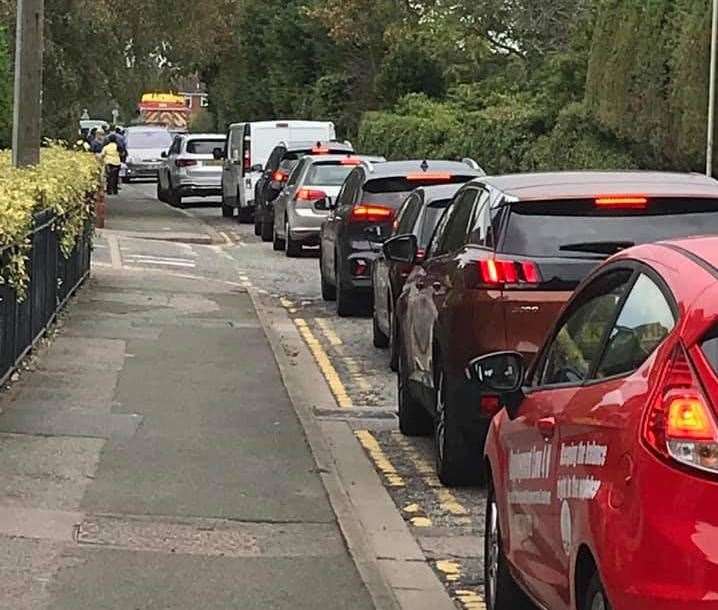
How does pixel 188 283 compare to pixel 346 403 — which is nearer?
pixel 346 403

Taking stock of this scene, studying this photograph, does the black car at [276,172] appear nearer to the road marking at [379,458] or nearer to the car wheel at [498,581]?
the road marking at [379,458]

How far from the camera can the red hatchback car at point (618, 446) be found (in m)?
4.20

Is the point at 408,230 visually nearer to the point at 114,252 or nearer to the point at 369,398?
the point at 369,398

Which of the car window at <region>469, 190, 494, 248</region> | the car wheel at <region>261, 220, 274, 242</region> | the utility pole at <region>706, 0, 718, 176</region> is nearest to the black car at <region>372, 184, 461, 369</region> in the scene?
the car window at <region>469, 190, 494, 248</region>

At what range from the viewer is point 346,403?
506 inches

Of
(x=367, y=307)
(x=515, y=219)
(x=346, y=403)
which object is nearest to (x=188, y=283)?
(x=367, y=307)

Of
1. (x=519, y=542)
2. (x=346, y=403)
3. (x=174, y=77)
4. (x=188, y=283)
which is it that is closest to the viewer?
(x=519, y=542)

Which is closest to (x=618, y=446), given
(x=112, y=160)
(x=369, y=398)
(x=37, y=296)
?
(x=369, y=398)

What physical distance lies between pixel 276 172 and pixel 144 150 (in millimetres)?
23800

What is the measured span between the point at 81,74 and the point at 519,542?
2841cm

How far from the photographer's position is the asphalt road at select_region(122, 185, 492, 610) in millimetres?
8246

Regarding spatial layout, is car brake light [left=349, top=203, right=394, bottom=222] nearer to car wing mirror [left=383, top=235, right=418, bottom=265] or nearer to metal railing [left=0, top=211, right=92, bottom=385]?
metal railing [left=0, top=211, right=92, bottom=385]

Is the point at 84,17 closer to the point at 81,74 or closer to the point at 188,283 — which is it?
the point at 81,74

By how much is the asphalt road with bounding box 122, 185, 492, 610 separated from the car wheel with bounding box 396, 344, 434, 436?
0.09m
